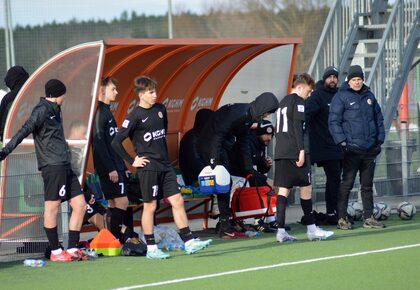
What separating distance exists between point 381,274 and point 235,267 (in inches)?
59.7

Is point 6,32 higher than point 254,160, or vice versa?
point 6,32

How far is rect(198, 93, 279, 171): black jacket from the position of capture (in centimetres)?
1387

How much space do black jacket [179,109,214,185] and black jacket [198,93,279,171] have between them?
0.17 metres

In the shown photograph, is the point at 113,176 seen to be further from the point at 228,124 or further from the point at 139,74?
the point at 139,74

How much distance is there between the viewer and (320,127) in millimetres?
15281

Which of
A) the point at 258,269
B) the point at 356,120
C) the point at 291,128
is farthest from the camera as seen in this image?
the point at 356,120

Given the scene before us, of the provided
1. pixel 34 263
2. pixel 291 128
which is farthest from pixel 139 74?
pixel 34 263

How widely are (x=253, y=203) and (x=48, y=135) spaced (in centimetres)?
337

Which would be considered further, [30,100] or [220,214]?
[220,214]

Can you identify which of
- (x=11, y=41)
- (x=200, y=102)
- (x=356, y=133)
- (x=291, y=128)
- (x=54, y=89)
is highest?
(x=11, y=41)

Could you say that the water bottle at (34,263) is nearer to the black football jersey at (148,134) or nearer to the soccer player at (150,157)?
the soccer player at (150,157)

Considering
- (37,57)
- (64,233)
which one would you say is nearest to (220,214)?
(64,233)

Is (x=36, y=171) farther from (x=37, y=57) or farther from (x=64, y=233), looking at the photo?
(x=37, y=57)

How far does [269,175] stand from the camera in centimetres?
1752
